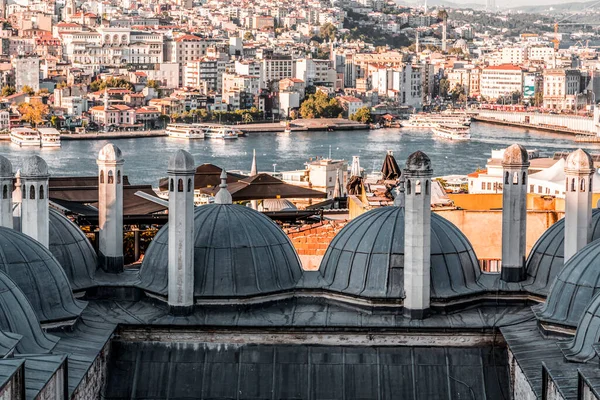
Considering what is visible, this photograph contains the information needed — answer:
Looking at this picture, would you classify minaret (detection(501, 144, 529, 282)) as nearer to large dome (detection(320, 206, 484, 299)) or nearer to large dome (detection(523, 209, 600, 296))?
large dome (detection(523, 209, 600, 296))

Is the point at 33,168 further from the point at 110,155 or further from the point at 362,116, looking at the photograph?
the point at 362,116

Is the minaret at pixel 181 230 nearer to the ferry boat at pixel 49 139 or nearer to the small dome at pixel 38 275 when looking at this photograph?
the small dome at pixel 38 275

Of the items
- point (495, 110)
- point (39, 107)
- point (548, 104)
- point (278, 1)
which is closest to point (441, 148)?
point (39, 107)

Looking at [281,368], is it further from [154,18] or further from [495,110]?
[154,18]

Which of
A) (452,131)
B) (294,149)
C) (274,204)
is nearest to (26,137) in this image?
(294,149)

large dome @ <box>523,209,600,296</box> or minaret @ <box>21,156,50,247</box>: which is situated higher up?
minaret @ <box>21,156,50,247</box>

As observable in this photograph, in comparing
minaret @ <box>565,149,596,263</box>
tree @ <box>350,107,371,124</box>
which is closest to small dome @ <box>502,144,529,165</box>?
minaret @ <box>565,149,596,263</box>
